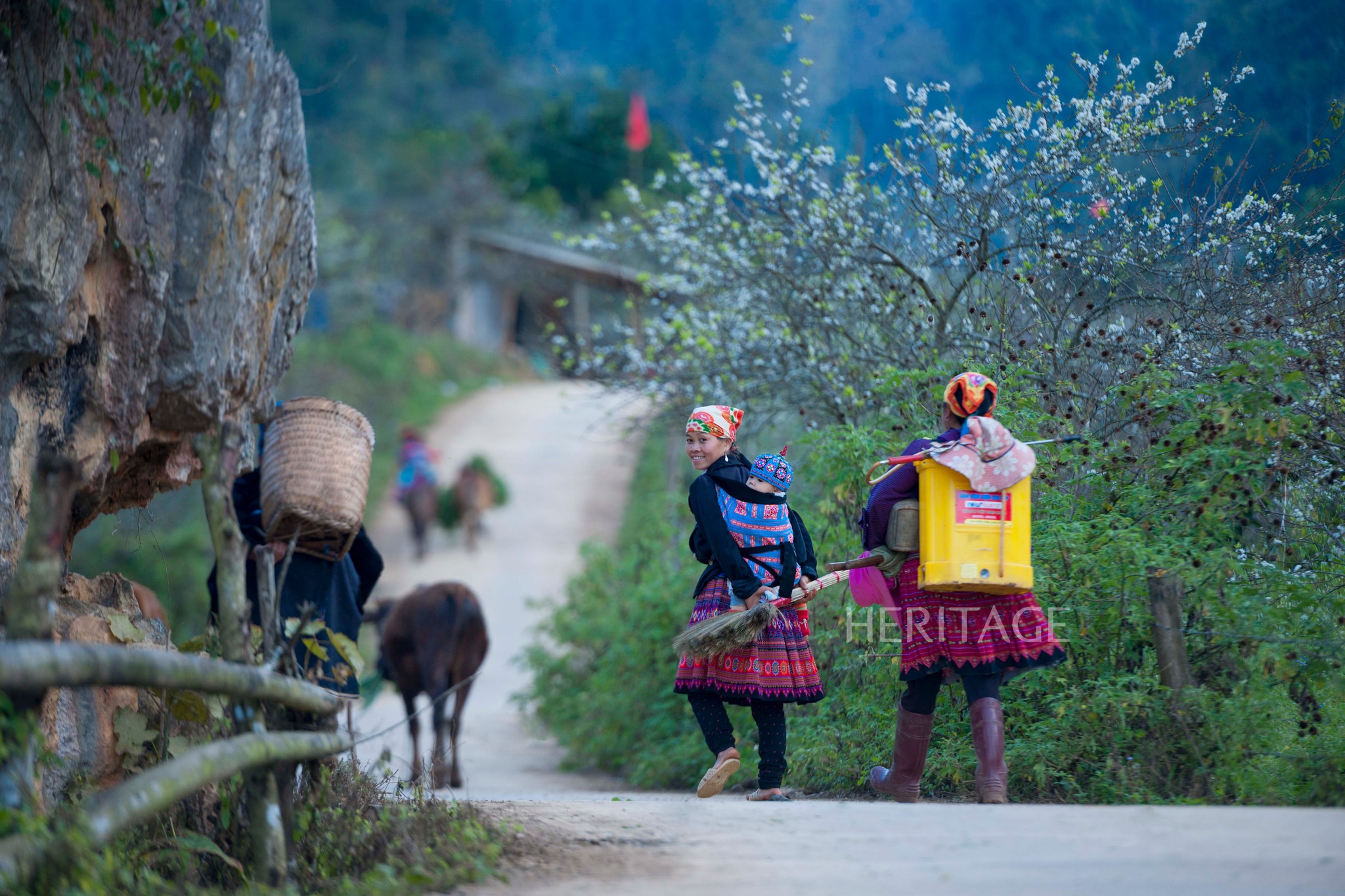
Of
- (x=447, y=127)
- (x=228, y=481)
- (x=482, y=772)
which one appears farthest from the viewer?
(x=447, y=127)

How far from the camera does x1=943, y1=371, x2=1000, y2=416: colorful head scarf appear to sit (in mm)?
4621

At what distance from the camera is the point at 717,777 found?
496 cm

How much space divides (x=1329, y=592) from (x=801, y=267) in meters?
4.32

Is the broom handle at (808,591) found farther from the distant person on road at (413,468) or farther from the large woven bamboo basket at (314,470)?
the distant person on road at (413,468)

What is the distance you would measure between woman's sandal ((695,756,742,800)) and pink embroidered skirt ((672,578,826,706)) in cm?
25

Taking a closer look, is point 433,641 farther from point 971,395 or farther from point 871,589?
point 971,395

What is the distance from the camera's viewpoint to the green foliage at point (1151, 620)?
184 inches

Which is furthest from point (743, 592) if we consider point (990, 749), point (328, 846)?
point (328, 846)

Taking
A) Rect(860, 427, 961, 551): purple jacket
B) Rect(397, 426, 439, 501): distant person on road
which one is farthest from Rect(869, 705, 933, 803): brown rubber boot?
Rect(397, 426, 439, 501): distant person on road

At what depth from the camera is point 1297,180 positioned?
21.3 feet

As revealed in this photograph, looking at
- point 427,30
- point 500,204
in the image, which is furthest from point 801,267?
point 427,30

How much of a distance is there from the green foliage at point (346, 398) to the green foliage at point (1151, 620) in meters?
8.85

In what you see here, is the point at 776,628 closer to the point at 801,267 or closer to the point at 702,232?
the point at 801,267

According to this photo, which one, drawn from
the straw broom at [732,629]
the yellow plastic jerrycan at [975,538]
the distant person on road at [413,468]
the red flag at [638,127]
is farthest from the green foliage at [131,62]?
the red flag at [638,127]
